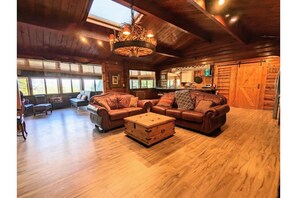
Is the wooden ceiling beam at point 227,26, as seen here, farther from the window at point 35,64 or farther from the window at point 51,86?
the window at point 51,86

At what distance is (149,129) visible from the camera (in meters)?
2.50

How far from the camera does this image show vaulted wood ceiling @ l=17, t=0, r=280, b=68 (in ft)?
10.6

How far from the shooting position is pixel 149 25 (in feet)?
16.1

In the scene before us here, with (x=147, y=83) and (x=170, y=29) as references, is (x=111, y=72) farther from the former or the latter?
(x=170, y=29)

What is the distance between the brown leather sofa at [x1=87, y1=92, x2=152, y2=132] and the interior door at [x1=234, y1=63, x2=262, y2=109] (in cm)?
443

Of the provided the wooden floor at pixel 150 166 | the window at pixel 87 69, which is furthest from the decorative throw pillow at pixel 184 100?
the window at pixel 87 69

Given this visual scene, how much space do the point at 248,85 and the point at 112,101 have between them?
→ 5.74 metres

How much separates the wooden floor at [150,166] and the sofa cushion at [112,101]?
1075 mm

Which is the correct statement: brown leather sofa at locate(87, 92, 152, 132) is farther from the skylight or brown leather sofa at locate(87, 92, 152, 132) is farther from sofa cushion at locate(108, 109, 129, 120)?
the skylight

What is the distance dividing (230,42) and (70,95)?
8.83 metres

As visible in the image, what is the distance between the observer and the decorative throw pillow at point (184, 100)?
3.68m

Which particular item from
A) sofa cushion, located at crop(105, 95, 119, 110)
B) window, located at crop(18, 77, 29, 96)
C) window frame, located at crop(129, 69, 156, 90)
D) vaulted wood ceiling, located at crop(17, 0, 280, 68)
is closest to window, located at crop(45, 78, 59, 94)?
window, located at crop(18, 77, 29, 96)

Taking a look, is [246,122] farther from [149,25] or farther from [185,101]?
[149,25]
